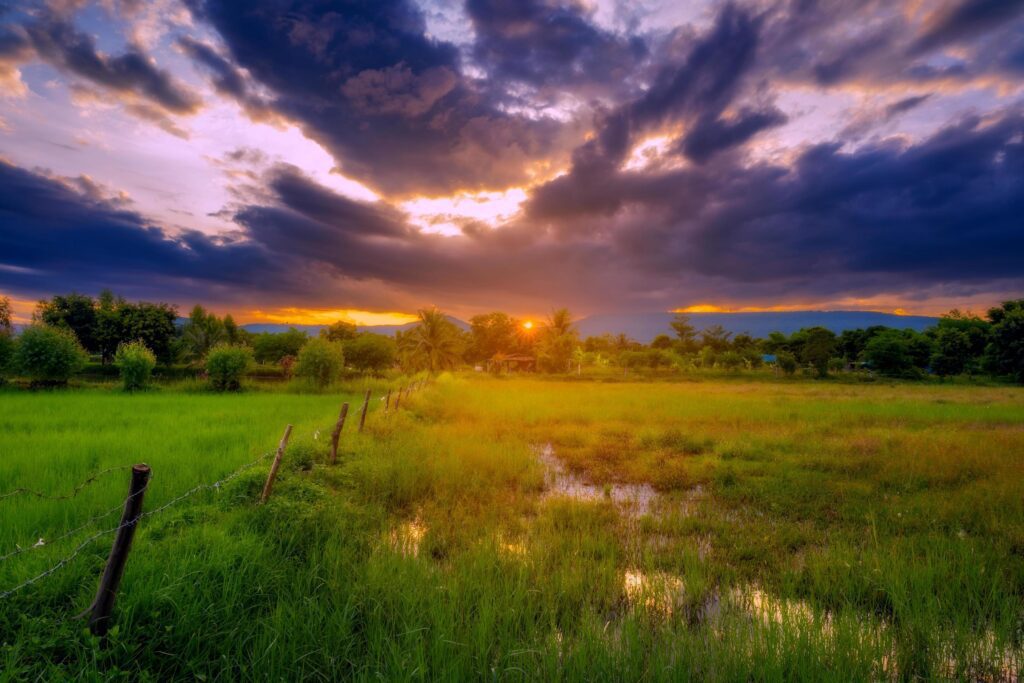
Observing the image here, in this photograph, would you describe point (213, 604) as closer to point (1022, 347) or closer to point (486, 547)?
point (486, 547)

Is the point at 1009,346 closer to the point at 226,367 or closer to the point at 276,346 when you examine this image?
the point at 226,367

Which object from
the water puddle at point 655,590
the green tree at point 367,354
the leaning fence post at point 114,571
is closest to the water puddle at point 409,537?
the water puddle at point 655,590

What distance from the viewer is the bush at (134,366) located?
75.4 ft

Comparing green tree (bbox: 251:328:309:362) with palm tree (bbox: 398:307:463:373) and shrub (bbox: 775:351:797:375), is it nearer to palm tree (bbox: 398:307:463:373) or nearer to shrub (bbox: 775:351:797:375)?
palm tree (bbox: 398:307:463:373)

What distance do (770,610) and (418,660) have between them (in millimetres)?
3317

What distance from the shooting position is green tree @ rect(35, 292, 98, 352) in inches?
1897

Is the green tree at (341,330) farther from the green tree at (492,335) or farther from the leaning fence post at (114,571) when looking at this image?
the leaning fence post at (114,571)

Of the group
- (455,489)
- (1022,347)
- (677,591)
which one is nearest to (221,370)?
(455,489)

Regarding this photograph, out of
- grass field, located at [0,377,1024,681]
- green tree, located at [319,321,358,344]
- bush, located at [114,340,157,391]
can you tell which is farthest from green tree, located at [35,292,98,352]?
grass field, located at [0,377,1024,681]

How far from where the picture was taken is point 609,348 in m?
82.1

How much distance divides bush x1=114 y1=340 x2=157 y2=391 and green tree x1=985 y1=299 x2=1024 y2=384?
6467cm

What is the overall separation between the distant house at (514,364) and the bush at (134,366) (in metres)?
38.7

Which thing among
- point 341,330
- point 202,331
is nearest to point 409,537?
point 341,330

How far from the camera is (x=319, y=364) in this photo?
28.6m
